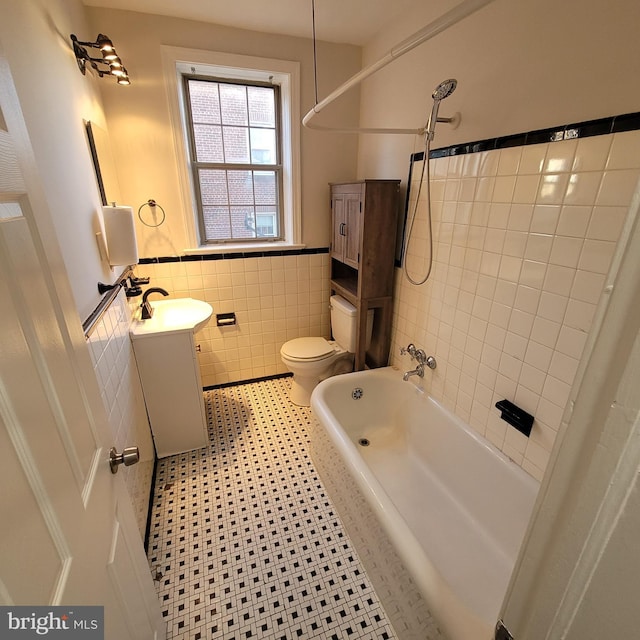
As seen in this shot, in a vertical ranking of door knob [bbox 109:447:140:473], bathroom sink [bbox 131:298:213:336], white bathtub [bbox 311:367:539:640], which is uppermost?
door knob [bbox 109:447:140:473]

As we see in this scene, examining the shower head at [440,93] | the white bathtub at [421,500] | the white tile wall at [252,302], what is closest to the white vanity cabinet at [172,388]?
the white tile wall at [252,302]

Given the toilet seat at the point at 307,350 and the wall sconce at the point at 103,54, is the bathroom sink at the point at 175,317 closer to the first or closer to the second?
the toilet seat at the point at 307,350

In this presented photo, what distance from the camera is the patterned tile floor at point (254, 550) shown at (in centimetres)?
124

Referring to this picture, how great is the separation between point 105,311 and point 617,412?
1.57m

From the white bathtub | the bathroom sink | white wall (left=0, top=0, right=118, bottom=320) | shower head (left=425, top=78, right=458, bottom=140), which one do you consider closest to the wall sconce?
white wall (left=0, top=0, right=118, bottom=320)

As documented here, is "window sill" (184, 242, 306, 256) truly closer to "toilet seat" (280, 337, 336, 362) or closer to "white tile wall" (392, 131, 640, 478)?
"toilet seat" (280, 337, 336, 362)

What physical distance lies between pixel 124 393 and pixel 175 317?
0.63m

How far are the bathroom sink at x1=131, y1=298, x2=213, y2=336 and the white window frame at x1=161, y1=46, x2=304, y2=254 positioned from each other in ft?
1.30

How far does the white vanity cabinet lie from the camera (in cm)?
180

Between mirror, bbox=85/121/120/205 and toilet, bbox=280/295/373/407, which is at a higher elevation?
mirror, bbox=85/121/120/205

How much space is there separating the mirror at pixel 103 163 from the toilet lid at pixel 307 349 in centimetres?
141

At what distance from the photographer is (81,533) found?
1.96ft

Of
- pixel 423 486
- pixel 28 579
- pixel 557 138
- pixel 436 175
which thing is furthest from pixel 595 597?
pixel 436 175

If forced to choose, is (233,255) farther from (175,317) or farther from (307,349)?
(307,349)
